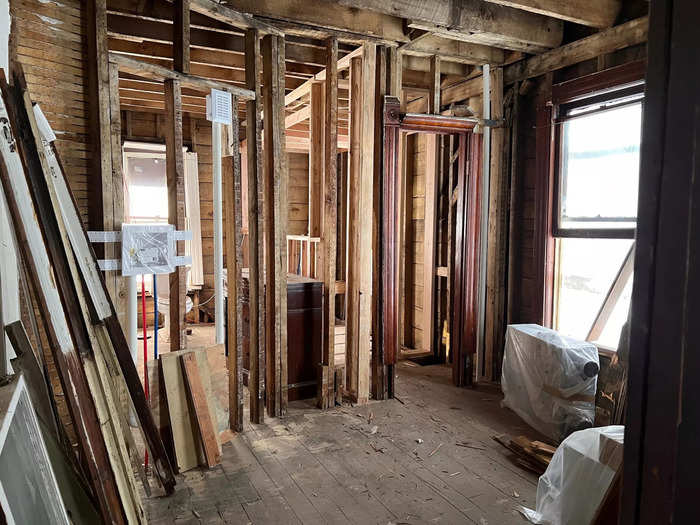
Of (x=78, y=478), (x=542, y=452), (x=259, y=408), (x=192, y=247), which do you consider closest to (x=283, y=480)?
(x=259, y=408)

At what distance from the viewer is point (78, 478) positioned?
5.82 ft

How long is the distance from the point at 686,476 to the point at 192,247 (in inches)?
258

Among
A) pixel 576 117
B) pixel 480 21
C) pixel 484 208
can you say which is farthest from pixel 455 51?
pixel 484 208

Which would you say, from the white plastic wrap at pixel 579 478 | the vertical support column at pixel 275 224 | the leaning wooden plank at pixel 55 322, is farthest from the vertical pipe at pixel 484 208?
the leaning wooden plank at pixel 55 322

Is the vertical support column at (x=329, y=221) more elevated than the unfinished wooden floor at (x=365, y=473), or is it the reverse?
the vertical support column at (x=329, y=221)

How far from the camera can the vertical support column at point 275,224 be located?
327 centimetres

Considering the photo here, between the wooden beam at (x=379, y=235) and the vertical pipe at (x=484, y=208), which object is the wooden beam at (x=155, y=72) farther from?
the vertical pipe at (x=484, y=208)

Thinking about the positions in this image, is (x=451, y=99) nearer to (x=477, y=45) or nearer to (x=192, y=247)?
(x=477, y=45)

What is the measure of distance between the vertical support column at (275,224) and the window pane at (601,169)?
Answer: 6.97 ft

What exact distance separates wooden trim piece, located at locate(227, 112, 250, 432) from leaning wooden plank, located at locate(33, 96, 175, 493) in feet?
2.51

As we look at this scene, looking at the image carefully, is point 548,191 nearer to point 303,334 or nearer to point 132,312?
point 303,334

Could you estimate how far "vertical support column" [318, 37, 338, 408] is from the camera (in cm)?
351

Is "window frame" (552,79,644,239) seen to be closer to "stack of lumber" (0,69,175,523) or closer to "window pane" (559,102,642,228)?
"window pane" (559,102,642,228)

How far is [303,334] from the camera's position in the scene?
3762 mm
